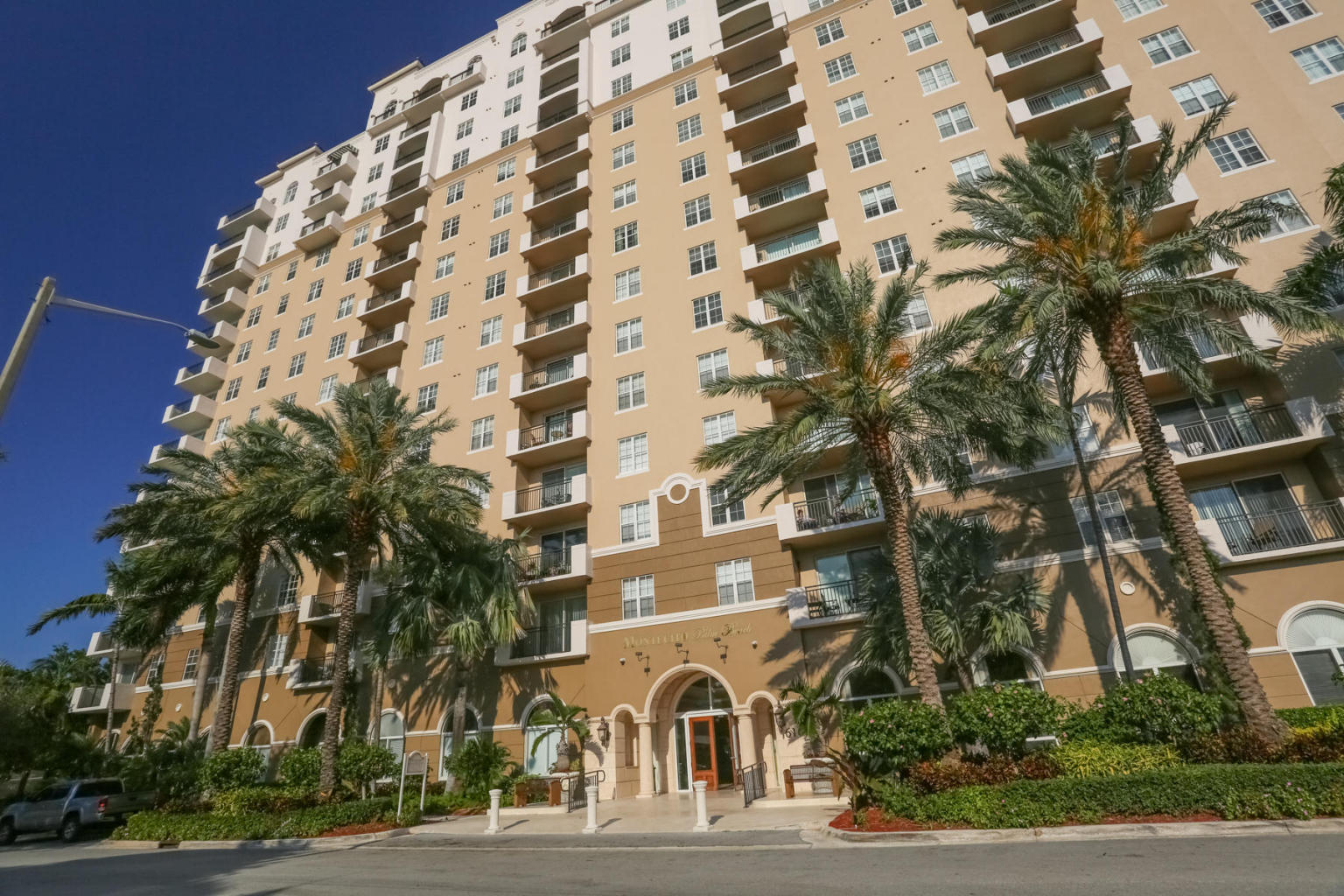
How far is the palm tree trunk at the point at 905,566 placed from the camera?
49.9 ft

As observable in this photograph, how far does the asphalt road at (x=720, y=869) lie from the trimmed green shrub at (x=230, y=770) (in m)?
4.14

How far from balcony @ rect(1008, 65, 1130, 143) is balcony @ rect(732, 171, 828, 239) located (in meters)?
7.90

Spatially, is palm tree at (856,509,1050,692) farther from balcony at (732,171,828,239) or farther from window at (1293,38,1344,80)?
window at (1293,38,1344,80)

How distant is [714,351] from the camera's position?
2742 cm

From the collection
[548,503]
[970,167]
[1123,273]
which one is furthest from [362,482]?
[970,167]

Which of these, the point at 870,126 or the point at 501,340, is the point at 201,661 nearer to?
the point at 501,340

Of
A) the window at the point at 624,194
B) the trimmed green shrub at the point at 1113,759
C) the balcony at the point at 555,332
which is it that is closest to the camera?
the trimmed green shrub at the point at 1113,759

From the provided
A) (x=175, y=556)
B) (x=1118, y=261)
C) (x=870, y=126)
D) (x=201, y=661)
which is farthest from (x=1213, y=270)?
(x=201, y=661)

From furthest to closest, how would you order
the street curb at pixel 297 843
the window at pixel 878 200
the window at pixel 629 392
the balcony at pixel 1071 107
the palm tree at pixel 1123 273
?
the window at pixel 629 392 → the window at pixel 878 200 → the balcony at pixel 1071 107 → the street curb at pixel 297 843 → the palm tree at pixel 1123 273

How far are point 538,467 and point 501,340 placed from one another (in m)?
7.53

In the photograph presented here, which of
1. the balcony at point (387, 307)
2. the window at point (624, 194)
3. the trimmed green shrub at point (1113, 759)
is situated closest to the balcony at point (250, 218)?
the balcony at point (387, 307)

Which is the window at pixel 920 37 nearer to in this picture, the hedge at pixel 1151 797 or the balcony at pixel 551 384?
the balcony at pixel 551 384

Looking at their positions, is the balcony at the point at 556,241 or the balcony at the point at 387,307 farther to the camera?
the balcony at the point at 387,307

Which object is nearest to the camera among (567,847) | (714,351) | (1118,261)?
(567,847)
